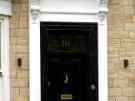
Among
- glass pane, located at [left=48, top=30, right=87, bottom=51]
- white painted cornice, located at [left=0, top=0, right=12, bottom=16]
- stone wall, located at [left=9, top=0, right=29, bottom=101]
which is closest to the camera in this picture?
white painted cornice, located at [left=0, top=0, right=12, bottom=16]

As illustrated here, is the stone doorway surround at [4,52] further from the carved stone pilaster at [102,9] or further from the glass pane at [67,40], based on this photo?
the carved stone pilaster at [102,9]

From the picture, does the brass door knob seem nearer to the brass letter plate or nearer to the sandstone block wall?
the sandstone block wall

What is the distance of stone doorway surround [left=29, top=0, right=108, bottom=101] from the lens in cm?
1011

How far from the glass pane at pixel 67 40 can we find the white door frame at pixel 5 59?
3.03 feet

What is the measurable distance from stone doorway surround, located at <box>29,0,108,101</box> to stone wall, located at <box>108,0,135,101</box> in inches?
5.5

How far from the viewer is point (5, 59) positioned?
33.0 feet

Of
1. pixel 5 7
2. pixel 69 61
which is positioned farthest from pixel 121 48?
pixel 5 7

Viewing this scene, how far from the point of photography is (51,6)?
33.5 ft

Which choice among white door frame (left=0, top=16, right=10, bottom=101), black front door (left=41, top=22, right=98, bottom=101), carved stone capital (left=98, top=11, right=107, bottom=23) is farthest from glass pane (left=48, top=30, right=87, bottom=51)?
white door frame (left=0, top=16, right=10, bottom=101)

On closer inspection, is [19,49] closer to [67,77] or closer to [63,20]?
[63,20]

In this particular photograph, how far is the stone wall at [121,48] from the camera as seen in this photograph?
10328 millimetres

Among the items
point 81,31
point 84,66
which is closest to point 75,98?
point 84,66

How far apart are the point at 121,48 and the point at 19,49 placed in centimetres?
216

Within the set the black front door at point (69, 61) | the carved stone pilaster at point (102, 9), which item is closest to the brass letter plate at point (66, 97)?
the black front door at point (69, 61)
